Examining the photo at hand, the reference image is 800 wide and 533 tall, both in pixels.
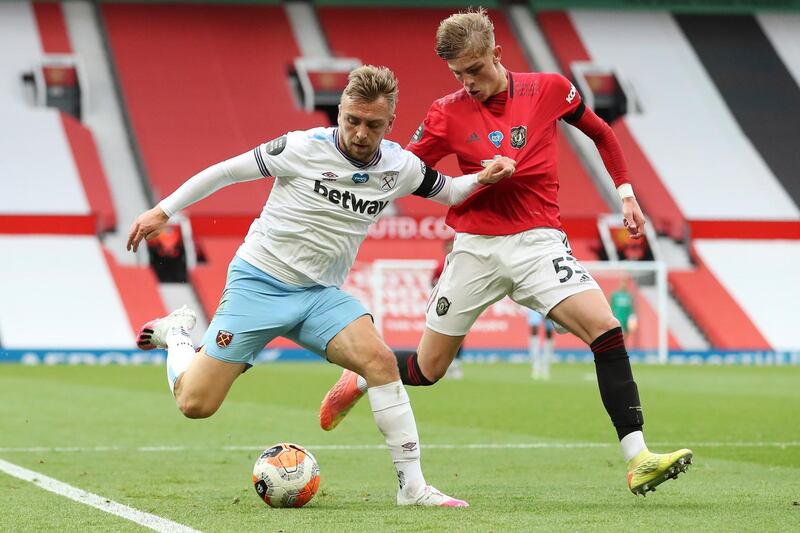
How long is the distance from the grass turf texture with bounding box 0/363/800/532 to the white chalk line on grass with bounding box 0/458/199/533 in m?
0.08

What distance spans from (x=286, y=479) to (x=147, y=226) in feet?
4.58

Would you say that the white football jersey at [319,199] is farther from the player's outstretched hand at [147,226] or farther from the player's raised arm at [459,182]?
the player's outstretched hand at [147,226]

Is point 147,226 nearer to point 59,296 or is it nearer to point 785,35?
point 59,296

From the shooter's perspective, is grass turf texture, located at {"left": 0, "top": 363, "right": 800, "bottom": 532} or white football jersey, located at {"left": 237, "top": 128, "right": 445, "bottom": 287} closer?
grass turf texture, located at {"left": 0, "top": 363, "right": 800, "bottom": 532}

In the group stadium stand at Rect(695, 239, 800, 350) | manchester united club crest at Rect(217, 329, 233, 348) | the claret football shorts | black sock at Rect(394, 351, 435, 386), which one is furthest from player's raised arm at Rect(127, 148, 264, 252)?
stadium stand at Rect(695, 239, 800, 350)

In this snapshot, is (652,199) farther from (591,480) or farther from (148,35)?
(591,480)

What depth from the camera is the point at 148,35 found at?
109ft

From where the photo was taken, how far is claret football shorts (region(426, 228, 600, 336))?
7.01m

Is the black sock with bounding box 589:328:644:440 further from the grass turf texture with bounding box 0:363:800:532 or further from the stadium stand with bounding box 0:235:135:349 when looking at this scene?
the stadium stand with bounding box 0:235:135:349

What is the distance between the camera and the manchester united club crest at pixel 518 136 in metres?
7.22

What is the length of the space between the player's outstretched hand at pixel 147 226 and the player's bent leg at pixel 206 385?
71 centimetres

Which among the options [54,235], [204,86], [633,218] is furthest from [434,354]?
[204,86]

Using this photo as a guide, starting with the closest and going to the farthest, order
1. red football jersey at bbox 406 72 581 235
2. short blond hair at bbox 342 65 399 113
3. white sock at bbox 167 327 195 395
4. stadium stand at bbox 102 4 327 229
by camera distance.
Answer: short blond hair at bbox 342 65 399 113, white sock at bbox 167 327 195 395, red football jersey at bbox 406 72 581 235, stadium stand at bbox 102 4 327 229

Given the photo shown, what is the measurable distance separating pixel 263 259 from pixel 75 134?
83.7 feet
